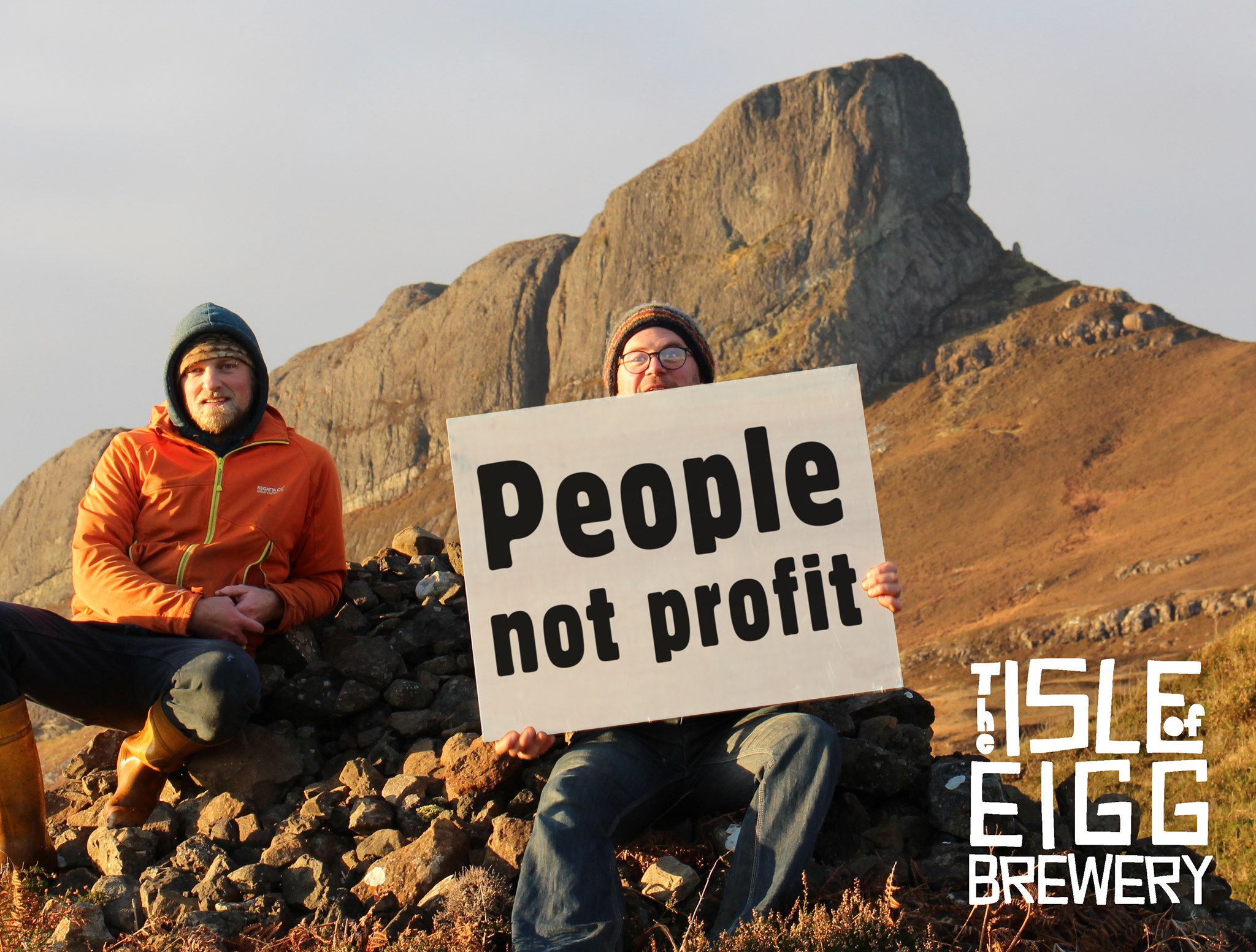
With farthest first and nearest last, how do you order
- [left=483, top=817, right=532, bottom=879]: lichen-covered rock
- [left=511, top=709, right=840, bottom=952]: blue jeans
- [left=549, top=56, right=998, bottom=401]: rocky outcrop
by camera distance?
[left=549, top=56, right=998, bottom=401]: rocky outcrop < [left=483, top=817, right=532, bottom=879]: lichen-covered rock < [left=511, top=709, right=840, bottom=952]: blue jeans

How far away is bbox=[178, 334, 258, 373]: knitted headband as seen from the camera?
4020 mm

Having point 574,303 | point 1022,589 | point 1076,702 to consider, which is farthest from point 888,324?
point 1076,702

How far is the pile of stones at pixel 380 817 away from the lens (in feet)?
10.8

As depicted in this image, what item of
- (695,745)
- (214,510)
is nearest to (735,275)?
(214,510)

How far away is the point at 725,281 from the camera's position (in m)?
35.1

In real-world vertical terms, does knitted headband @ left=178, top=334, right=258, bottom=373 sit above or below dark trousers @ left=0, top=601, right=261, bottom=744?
above

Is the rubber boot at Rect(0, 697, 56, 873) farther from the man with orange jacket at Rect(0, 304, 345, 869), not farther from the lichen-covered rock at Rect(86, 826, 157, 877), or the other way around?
the lichen-covered rock at Rect(86, 826, 157, 877)

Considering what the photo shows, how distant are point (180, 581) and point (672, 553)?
1.68 metres

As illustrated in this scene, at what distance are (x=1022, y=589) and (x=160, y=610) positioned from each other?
19709mm

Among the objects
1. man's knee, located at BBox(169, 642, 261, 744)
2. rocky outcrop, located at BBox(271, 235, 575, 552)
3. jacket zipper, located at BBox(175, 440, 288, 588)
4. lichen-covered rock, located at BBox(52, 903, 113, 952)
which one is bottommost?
lichen-covered rock, located at BBox(52, 903, 113, 952)

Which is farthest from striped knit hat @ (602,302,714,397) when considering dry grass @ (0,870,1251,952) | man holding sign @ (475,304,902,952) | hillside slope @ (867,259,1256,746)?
hillside slope @ (867,259,1256,746)

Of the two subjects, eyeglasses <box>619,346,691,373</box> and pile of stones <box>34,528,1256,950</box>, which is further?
eyeglasses <box>619,346,691,373</box>

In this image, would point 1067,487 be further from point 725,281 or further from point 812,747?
point 812,747

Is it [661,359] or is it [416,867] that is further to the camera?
[661,359]
